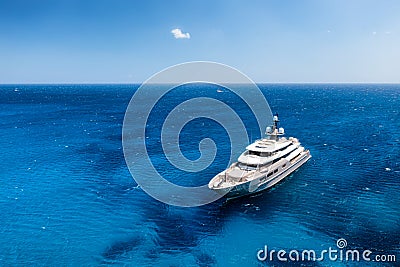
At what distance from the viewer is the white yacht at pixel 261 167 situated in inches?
2450

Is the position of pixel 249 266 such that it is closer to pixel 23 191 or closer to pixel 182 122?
pixel 23 191

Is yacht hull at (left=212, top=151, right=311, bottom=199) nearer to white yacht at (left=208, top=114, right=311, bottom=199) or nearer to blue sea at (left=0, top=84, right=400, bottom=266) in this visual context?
white yacht at (left=208, top=114, right=311, bottom=199)

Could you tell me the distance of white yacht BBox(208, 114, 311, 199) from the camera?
A: 6224 centimetres

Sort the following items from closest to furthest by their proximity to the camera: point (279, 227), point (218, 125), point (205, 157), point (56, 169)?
point (279, 227)
point (56, 169)
point (205, 157)
point (218, 125)

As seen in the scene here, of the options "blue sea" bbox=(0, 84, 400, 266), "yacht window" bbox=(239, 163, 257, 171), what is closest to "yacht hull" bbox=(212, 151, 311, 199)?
"blue sea" bbox=(0, 84, 400, 266)

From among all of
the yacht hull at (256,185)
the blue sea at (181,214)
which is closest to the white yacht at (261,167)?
the yacht hull at (256,185)

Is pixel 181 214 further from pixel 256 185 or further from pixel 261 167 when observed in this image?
pixel 261 167

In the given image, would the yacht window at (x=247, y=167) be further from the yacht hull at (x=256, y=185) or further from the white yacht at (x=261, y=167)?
the yacht hull at (x=256, y=185)

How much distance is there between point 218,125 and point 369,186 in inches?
3627

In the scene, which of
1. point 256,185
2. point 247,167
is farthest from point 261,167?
point 256,185

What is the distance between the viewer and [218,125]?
155125 mm

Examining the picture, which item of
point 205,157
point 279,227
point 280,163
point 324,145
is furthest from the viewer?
point 324,145

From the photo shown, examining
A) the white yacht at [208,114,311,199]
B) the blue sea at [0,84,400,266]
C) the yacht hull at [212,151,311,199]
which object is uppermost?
the white yacht at [208,114,311,199]

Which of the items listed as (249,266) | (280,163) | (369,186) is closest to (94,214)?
(249,266)
